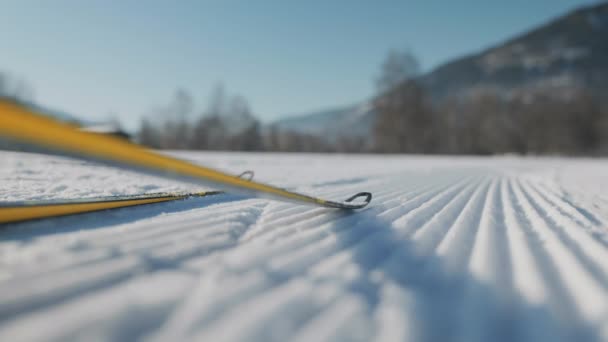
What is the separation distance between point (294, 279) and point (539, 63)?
118 meters

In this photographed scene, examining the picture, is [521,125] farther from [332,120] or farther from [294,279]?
[332,120]

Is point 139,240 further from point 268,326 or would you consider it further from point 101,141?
point 268,326

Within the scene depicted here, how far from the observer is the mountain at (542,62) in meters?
80.6

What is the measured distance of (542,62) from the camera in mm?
89875

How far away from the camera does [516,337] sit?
26.3 inches

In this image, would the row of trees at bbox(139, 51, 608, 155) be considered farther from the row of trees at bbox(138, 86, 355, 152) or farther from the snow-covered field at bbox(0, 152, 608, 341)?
the snow-covered field at bbox(0, 152, 608, 341)

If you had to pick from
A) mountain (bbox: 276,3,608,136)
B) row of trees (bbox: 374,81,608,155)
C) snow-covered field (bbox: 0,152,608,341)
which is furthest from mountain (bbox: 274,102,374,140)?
snow-covered field (bbox: 0,152,608,341)

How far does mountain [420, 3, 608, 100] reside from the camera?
8062cm

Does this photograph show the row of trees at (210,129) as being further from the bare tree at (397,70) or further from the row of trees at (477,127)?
the bare tree at (397,70)

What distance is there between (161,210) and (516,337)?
156 cm

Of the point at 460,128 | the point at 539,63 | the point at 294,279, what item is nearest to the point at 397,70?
the point at 460,128


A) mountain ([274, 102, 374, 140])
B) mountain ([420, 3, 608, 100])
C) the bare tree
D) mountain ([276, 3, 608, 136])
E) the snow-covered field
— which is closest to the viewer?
the snow-covered field

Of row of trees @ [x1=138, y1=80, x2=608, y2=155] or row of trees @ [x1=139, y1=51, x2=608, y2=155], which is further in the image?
row of trees @ [x1=138, y1=80, x2=608, y2=155]

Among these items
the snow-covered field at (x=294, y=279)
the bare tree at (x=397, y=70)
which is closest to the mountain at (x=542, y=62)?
the bare tree at (x=397, y=70)
